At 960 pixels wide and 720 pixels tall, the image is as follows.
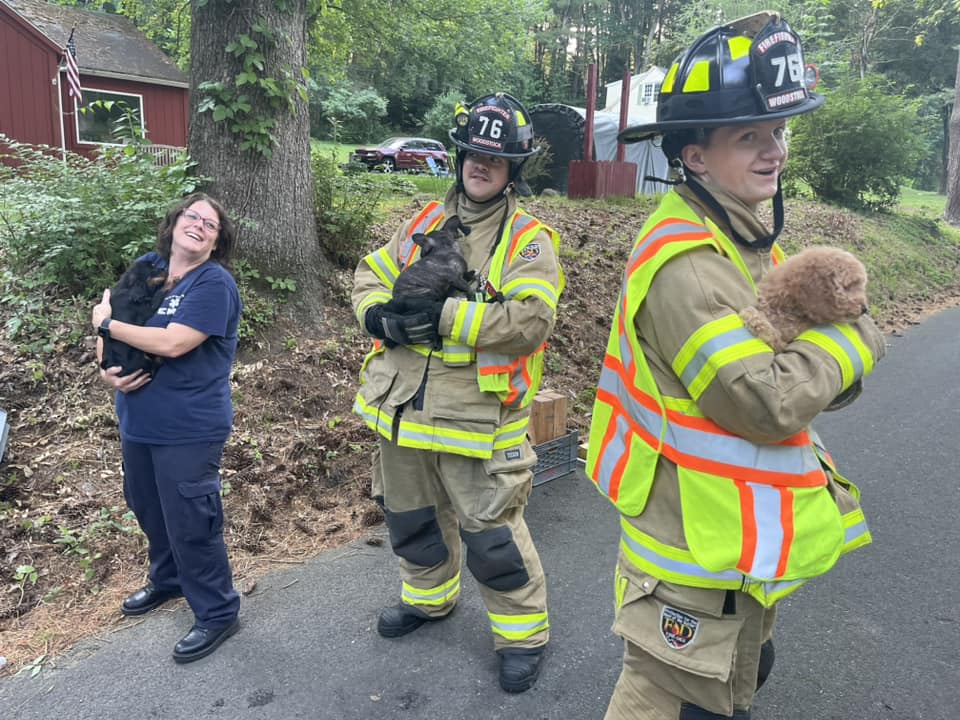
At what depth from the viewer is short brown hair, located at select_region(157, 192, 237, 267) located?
3.16 metres

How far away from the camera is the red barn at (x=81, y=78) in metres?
18.6

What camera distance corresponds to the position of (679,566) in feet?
5.90

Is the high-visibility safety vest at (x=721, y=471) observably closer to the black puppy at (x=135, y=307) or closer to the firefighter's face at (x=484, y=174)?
the firefighter's face at (x=484, y=174)

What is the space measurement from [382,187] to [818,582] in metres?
5.36

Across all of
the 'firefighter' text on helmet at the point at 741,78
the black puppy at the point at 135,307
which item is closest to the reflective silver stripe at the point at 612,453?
the 'firefighter' text on helmet at the point at 741,78

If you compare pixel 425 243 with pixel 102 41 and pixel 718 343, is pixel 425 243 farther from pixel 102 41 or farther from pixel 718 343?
pixel 102 41

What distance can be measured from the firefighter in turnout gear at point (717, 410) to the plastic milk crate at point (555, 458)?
273 centimetres

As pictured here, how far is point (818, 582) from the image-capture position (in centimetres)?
371

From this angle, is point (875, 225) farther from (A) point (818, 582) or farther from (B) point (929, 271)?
(A) point (818, 582)

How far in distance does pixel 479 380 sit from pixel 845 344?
1.45 metres

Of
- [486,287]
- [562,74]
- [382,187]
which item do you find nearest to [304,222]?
[382,187]

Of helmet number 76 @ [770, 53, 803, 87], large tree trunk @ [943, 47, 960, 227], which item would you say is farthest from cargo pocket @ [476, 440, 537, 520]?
large tree trunk @ [943, 47, 960, 227]

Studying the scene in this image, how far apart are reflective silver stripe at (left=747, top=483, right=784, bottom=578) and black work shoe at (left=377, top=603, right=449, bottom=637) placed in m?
1.94

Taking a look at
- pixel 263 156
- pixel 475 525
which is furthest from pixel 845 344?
pixel 263 156
